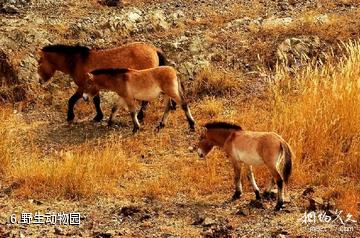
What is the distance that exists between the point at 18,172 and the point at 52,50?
349cm

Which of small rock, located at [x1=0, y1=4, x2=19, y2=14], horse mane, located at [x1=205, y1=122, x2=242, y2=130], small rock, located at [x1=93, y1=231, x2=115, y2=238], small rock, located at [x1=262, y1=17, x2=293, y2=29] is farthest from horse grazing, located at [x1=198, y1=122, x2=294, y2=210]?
small rock, located at [x1=0, y1=4, x2=19, y2=14]

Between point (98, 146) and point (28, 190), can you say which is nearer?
point (28, 190)

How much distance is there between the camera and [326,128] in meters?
9.52

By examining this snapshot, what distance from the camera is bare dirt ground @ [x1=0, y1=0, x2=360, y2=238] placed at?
7680 mm

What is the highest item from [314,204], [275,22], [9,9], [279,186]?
[9,9]

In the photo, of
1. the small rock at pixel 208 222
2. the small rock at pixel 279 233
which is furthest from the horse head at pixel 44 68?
the small rock at pixel 279 233

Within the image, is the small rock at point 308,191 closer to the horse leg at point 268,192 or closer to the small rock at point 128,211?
the horse leg at point 268,192

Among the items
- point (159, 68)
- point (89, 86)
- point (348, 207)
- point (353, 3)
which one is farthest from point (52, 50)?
point (353, 3)

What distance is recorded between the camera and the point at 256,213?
26.0ft

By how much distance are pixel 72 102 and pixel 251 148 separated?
481cm

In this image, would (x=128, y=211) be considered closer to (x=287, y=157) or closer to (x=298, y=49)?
(x=287, y=157)

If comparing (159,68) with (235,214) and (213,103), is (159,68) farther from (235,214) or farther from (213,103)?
(235,214)

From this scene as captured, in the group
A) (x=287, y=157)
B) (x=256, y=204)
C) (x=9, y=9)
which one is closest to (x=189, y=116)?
(x=256, y=204)

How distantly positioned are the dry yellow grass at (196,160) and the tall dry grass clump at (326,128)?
0.05 feet
